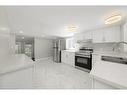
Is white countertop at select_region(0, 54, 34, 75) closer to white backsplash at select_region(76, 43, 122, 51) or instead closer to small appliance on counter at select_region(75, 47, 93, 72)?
small appliance on counter at select_region(75, 47, 93, 72)

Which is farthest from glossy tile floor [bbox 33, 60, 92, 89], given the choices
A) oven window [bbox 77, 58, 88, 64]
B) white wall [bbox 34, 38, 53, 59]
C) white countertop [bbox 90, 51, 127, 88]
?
white wall [bbox 34, 38, 53, 59]

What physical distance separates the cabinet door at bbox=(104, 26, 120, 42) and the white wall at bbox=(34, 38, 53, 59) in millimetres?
5146

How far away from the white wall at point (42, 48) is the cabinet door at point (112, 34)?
5146 mm

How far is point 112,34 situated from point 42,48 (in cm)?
562

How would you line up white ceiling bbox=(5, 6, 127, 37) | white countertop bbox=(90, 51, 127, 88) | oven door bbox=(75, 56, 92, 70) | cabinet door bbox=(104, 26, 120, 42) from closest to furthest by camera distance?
white countertop bbox=(90, 51, 127, 88) < white ceiling bbox=(5, 6, 127, 37) < cabinet door bbox=(104, 26, 120, 42) < oven door bbox=(75, 56, 92, 70)

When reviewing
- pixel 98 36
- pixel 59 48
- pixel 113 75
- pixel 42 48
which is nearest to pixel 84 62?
pixel 98 36

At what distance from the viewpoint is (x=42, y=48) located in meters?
7.26

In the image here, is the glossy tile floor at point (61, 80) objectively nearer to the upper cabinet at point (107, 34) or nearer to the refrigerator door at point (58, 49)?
the upper cabinet at point (107, 34)

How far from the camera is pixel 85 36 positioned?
14.3ft

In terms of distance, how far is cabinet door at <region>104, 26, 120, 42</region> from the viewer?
310 cm
